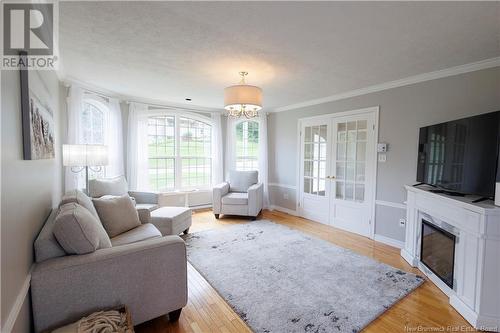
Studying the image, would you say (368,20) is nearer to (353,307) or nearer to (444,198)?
(444,198)

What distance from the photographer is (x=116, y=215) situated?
2453mm

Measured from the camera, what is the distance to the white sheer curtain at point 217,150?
17.6ft

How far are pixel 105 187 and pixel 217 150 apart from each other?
2.49 meters

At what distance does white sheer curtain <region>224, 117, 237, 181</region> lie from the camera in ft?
18.1

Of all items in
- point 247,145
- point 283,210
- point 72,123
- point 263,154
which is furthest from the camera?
point 247,145

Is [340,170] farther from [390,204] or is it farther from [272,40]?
[272,40]

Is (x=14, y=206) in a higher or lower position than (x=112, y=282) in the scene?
higher

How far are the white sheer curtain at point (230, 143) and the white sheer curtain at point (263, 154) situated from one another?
65 cm

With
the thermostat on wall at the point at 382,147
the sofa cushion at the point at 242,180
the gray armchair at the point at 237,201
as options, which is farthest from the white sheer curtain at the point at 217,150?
the thermostat on wall at the point at 382,147

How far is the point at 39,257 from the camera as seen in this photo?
4.70 ft

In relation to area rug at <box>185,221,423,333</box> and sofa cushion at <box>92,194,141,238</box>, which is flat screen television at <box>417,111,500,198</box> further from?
sofa cushion at <box>92,194,141,238</box>

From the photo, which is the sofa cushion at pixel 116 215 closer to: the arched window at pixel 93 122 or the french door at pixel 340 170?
A: the arched window at pixel 93 122

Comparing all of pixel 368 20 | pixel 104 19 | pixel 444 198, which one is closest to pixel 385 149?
pixel 444 198

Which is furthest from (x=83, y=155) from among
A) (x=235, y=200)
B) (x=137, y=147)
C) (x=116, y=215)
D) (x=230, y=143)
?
(x=230, y=143)
